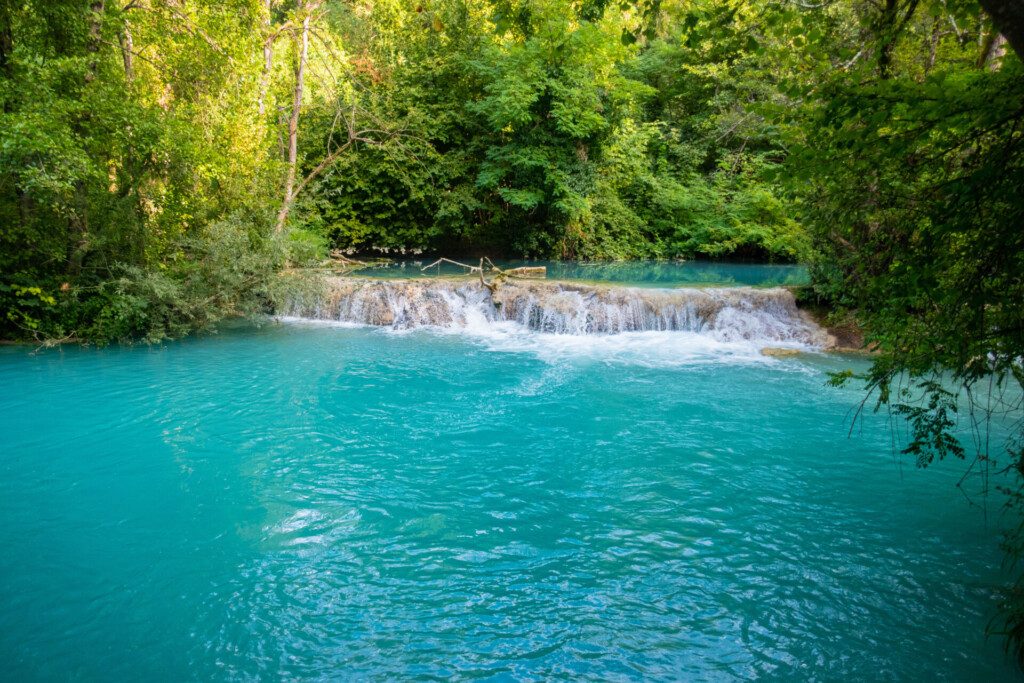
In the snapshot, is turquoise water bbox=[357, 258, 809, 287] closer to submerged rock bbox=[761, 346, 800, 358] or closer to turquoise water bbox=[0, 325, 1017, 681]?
submerged rock bbox=[761, 346, 800, 358]

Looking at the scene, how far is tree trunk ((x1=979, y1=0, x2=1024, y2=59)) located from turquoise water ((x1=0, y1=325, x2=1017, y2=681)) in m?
3.36

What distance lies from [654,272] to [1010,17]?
17063 mm

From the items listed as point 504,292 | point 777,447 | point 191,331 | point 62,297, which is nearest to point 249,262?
point 191,331

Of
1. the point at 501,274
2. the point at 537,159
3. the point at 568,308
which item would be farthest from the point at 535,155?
the point at 568,308

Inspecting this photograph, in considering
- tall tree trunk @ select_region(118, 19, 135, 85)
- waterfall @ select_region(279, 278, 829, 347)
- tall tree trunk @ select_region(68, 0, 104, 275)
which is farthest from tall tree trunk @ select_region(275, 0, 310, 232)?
tall tree trunk @ select_region(68, 0, 104, 275)

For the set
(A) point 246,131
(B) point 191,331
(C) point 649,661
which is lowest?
(C) point 649,661

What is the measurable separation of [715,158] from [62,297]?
22.4 meters

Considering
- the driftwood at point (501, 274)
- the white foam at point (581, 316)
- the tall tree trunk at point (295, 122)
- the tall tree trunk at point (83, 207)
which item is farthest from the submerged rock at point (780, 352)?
the tall tree trunk at point (83, 207)

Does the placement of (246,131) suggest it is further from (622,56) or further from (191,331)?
(622,56)

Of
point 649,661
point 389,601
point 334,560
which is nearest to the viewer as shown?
point 649,661

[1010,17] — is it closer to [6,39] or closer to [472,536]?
[472,536]

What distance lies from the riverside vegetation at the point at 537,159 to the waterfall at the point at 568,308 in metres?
1.26

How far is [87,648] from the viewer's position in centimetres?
389

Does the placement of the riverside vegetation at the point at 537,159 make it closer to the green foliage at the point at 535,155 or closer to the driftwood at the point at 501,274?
the green foliage at the point at 535,155
